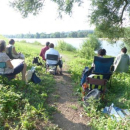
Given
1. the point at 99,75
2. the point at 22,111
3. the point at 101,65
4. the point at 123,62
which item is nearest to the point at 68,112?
the point at 22,111

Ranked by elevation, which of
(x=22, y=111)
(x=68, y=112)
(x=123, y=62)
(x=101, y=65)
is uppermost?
(x=101, y=65)

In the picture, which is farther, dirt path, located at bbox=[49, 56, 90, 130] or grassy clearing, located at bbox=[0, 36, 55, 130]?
dirt path, located at bbox=[49, 56, 90, 130]

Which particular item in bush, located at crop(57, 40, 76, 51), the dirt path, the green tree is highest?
the green tree

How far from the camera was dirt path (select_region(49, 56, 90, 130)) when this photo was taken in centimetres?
278

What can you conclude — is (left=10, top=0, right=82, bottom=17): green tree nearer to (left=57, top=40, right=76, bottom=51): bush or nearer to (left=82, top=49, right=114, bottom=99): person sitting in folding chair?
(left=82, top=49, right=114, bottom=99): person sitting in folding chair

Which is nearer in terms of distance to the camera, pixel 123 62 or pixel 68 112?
pixel 68 112

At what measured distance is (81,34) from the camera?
86.6 feet

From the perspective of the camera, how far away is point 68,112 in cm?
322

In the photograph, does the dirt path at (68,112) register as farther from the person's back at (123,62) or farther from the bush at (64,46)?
the bush at (64,46)

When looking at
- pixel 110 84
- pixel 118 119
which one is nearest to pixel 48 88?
pixel 110 84

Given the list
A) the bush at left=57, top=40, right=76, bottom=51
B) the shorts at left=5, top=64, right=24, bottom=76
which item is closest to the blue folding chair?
the shorts at left=5, top=64, right=24, bottom=76

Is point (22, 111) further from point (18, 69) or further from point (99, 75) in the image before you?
point (99, 75)

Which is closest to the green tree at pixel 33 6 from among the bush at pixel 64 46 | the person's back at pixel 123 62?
the person's back at pixel 123 62

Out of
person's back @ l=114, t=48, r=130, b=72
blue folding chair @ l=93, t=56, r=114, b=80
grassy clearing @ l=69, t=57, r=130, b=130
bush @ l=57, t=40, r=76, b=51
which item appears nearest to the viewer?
grassy clearing @ l=69, t=57, r=130, b=130
